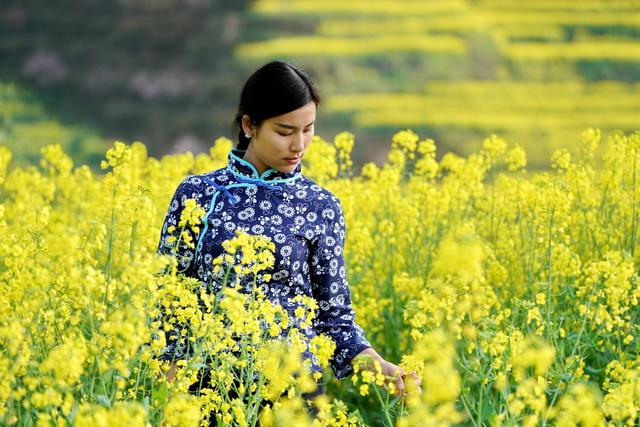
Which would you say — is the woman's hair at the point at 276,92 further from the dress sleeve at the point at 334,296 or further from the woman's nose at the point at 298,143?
the dress sleeve at the point at 334,296

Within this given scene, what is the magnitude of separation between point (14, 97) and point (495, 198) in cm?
856

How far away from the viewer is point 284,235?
3.08 m

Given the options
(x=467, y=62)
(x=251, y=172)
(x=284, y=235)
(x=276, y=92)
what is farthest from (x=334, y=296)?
(x=467, y=62)

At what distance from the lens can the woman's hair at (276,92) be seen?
3.04 m

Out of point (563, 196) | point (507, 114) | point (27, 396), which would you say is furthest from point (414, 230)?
point (507, 114)

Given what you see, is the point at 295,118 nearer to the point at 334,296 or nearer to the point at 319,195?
the point at 319,195

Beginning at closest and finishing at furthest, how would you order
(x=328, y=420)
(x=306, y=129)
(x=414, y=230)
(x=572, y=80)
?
(x=328, y=420) < (x=306, y=129) < (x=414, y=230) < (x=572, y=80)

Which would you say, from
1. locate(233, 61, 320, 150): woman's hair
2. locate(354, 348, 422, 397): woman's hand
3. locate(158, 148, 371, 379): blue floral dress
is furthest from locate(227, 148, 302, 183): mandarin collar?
locate(354, 348, 422, 397): woman's hand

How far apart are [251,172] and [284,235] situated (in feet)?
0.72

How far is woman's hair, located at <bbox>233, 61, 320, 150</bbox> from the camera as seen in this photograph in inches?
120

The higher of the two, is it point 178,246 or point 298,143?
point 298,143

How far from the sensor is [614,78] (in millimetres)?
13328

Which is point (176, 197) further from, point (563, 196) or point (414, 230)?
point (414, 230)

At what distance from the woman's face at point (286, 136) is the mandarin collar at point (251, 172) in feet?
0.21
